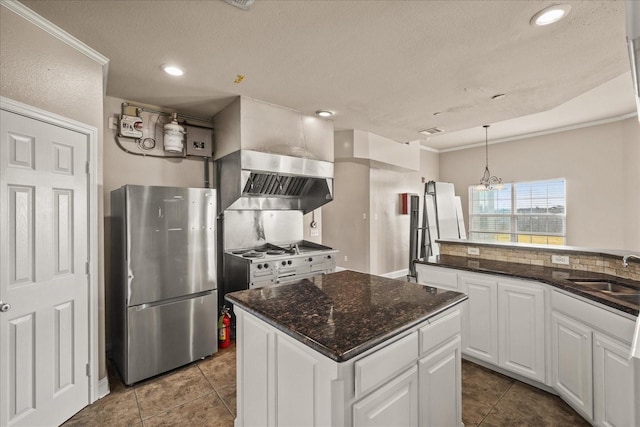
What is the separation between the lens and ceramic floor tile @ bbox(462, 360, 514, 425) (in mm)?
2084

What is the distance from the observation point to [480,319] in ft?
8.48

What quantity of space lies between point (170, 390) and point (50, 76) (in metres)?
2.46

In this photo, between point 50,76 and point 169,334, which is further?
point 169,334

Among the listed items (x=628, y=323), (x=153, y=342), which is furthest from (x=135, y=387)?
(x=628, y=323)

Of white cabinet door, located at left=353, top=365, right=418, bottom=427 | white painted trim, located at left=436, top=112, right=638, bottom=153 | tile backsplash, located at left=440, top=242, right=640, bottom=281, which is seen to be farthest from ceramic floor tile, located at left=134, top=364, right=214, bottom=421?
white painted trim, located at left=436, top=112, right=638, bottom=153

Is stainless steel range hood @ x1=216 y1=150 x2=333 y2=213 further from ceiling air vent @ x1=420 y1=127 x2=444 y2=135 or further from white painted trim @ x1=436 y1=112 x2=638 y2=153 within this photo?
white painted trim @ x1=436 y1=112 x2=638 y2=153

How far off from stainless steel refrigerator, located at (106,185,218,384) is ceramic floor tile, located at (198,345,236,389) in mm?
85

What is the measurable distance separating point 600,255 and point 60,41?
14.1 feet

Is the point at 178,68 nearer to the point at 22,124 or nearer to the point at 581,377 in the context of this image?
the point at 22,124

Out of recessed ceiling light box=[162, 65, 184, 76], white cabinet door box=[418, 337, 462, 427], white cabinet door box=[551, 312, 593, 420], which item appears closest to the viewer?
white cabinet door box=[418, 337, 462, 427]

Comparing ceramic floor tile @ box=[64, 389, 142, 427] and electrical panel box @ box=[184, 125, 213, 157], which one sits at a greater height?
electrical panel box @ box=[184, 125, 213, 157]

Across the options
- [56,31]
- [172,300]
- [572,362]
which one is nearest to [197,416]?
[172,300]

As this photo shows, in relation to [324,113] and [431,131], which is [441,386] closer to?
[324,113]

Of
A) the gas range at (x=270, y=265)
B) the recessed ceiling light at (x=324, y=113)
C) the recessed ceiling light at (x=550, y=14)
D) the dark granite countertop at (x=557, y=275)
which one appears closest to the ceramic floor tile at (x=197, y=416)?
the gas range at (x=270, y=265)
